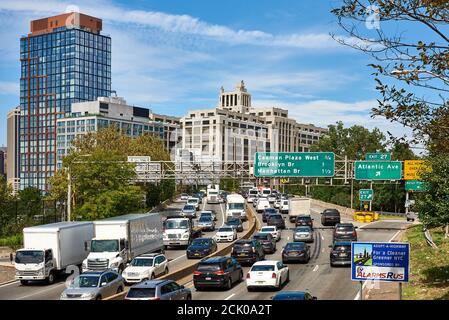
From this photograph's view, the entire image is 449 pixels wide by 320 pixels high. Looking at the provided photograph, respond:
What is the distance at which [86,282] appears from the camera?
25750 mm

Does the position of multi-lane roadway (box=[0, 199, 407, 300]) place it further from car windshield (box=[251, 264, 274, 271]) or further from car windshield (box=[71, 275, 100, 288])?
car windshield (box=[71, 275, 100, 288])

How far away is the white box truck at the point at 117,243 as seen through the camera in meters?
35.4

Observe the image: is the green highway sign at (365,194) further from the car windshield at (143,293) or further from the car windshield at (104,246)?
the car windshield at (143,293)

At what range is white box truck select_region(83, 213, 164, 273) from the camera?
35.4 meters

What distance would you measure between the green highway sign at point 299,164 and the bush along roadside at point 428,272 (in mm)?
19914

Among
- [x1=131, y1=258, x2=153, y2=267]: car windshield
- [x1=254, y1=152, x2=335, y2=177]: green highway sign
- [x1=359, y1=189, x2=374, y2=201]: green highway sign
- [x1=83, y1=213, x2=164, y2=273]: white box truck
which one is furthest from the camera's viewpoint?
[x1=359, y1=189, x2=374, y2=201]: green highway sign

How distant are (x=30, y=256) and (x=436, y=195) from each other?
23267 mm

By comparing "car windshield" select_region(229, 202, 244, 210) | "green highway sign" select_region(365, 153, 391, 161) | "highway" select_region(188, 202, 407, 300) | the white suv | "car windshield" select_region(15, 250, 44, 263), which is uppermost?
"green highway sign" select_region(365, 153, 391, 161)

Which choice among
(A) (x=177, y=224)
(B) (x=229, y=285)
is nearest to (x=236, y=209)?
(A) (x=177, y=224)

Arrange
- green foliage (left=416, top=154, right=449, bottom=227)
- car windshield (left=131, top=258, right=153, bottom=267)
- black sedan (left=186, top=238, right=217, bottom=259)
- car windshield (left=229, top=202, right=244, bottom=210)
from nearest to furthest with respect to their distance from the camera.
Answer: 1. green foliage (left=416, top=154, right=449, bottom=227)
2. car windshield (left=131, top=258, right=153, bottom=267)
3. black sedan (left=186, top=238, right=217, bottom=259)
4. car windshield (left=229, top=202, right=244, bottom=210)

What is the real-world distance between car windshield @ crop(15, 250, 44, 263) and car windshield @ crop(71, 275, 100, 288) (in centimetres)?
896

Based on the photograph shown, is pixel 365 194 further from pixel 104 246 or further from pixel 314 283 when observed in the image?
pixel 314 283

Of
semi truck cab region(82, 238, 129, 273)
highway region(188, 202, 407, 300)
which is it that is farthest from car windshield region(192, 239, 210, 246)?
semi truck cab region(82, 238, 129, 273)
